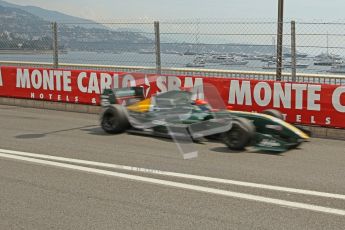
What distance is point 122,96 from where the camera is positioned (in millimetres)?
9266

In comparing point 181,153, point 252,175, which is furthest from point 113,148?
point 252,175

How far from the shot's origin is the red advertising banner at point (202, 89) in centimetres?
876

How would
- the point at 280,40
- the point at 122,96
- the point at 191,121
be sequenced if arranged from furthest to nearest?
1. the point at 280,40
2. the point at 122,96
3. the point at 191,121

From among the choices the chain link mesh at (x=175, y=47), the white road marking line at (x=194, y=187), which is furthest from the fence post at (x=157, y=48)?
the white road marking line at (x=194, y=187)

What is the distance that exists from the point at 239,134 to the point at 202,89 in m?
1.49

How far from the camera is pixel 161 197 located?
5035 mm

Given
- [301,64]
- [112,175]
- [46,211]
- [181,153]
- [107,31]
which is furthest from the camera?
[107,31]

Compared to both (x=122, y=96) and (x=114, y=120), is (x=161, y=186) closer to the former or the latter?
(x=114, y=120)

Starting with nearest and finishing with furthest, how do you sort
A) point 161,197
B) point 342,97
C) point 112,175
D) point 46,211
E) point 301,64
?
1. point 46,211
2. point 161,197
3. point 112,175
4. point 342,97
5. point 301,64

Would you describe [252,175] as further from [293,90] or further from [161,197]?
[293,90]

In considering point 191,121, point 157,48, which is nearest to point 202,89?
point 191,121

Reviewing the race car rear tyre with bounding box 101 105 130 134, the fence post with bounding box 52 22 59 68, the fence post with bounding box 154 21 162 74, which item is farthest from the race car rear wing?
the fence post with bounding box 52 22 59 68

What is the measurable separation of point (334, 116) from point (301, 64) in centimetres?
139

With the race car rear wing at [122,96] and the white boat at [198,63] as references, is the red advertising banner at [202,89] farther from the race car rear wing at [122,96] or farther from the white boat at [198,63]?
the race car rear wing at [122,96]
